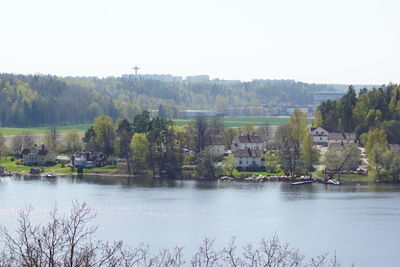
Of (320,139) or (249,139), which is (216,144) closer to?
(249,139)

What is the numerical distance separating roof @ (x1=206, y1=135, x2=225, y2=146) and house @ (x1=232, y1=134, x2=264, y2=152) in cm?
80

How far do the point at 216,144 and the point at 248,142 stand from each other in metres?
2.05

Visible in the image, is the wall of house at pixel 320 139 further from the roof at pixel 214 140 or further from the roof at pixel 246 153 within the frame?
the roof at pixel 246 153

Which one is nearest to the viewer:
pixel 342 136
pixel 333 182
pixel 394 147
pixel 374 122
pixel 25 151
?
pixel 333 182

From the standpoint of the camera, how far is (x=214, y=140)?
131ft

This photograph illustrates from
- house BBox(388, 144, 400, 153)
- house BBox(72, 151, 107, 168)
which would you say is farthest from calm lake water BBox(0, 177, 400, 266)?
house BBox(388, 144, 400, 153)

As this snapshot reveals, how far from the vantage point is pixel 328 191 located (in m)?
29.5

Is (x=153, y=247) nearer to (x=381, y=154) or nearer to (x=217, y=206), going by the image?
(x=217, y=206)

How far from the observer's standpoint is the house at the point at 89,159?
→ 3747 centimetres

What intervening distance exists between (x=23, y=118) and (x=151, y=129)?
27.2 m

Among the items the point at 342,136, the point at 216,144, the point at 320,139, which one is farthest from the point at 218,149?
the point at 320,139

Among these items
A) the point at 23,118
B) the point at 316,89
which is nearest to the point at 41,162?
the point at 23,118

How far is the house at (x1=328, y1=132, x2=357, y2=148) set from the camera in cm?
4078

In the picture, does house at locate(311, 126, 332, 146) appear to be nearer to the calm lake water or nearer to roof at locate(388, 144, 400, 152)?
roof at locate(388, 144, 400, 152)
